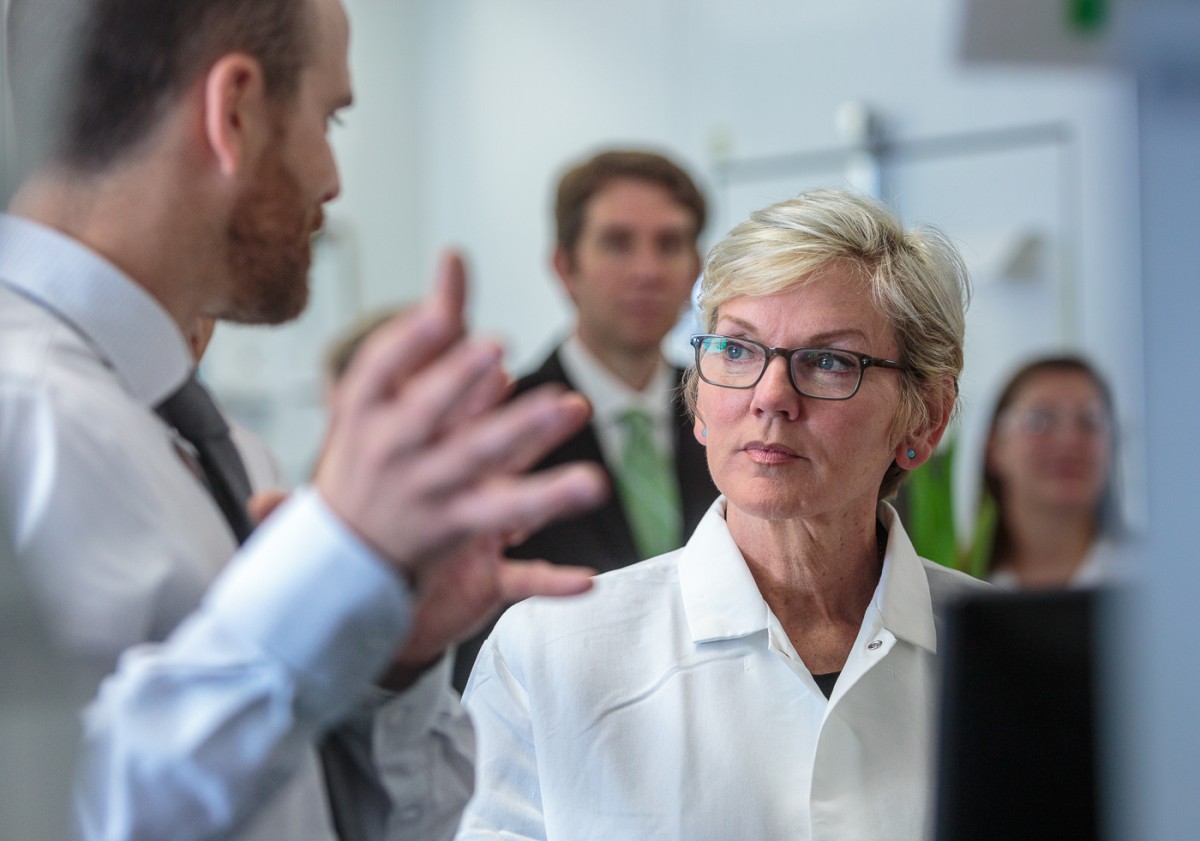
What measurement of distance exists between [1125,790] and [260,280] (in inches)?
26.0

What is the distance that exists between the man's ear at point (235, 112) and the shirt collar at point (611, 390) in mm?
642

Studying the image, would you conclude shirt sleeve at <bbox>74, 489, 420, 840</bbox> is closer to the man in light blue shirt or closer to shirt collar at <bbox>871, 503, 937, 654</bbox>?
the man in light blue shirt

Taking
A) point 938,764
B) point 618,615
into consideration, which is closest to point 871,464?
A: point 618,615

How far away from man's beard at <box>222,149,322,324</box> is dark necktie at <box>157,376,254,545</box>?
0.33ft

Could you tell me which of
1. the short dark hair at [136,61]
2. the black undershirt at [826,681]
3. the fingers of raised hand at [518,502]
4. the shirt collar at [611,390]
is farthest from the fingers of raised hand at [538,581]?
the shirt collar at [611,390]

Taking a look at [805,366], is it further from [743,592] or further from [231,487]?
[231,487]

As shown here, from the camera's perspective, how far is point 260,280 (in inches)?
35.1

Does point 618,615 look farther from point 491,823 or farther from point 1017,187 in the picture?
point 1017,187

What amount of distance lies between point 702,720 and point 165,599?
562 millimetres

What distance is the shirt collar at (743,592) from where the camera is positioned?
1218 mm

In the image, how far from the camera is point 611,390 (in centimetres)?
150

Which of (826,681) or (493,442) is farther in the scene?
(826,681)

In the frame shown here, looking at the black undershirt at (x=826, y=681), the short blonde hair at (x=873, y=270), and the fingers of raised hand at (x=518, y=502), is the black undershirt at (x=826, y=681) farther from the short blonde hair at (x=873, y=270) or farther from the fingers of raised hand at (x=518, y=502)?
the fingers of raised hand at (x=518, y=502)

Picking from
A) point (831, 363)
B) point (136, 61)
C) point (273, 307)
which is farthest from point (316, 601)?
point (831, 363)
